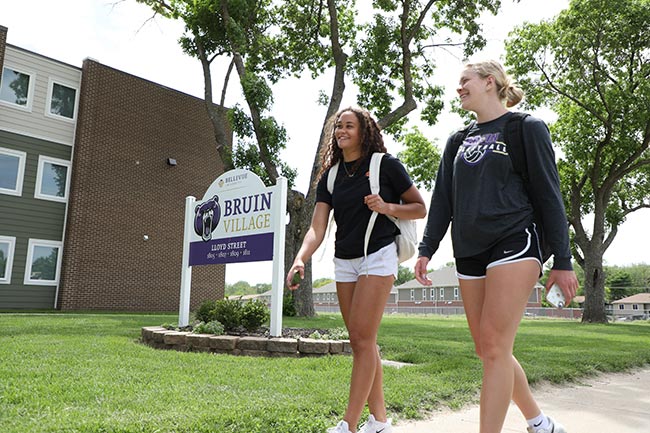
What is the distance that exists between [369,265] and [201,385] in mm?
2056

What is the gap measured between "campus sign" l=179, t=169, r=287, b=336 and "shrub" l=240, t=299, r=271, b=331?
592 mm

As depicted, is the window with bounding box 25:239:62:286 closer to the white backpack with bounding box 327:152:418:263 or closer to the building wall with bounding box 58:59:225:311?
the building wall with bounding box 58:59:225:311

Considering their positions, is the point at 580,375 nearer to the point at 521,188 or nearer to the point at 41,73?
the point at 521,188

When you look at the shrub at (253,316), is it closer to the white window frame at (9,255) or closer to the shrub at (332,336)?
the shrub at (332,336)

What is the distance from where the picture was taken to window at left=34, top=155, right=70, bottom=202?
17234 mm

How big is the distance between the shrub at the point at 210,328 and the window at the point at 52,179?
13.1 meters

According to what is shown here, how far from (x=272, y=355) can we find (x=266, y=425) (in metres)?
3.06

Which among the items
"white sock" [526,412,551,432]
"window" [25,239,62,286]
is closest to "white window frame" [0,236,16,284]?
"window" [25,239,62,286]

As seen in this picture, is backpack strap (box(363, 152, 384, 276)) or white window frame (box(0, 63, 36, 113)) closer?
backpack strap (box(363, 152, 384, 276))

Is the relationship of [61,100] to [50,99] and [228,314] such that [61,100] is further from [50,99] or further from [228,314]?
[228,314]

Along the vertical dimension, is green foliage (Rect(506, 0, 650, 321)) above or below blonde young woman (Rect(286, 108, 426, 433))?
above

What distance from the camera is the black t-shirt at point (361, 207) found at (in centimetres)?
279

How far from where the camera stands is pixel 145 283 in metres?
18.5

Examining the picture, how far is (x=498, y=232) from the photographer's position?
237cm
